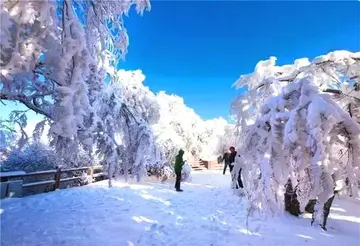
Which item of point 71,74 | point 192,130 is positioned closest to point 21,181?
point 71,74

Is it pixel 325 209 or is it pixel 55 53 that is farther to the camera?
pixel 325 209

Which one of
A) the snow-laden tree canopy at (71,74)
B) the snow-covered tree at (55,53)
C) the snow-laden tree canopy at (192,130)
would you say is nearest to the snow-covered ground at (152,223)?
the snow-laden tree canopy at (71,74)

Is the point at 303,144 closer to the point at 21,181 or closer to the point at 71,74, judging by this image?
the point at 71,74

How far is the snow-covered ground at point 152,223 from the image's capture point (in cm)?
540

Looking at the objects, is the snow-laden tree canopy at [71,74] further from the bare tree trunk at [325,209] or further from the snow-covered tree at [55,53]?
the bare tree trunk at [325,209]

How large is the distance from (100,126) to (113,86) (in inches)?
75.7

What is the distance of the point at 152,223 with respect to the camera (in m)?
6.42

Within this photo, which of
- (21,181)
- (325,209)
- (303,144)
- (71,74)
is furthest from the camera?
(21,181)

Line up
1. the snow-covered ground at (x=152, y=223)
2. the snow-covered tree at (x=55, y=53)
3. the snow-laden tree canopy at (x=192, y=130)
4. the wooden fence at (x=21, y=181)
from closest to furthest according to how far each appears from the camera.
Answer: the snow-covered tree at (x=55, y=53)
the snow-covered ground at (x=152, y=223)
the wooden fence at (x=21, y=181)
the snow-laden tree canopy at (x=192, y=130)

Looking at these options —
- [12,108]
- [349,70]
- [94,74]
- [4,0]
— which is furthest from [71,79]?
[349,70]

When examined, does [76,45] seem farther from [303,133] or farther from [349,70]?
[349,70]

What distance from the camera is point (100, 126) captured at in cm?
616

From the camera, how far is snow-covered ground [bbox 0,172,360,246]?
540 centimetres

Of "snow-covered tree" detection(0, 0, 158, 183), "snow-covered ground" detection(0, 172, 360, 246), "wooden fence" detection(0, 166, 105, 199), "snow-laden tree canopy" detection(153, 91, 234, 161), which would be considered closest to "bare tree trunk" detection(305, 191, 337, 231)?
"snow-covered ground" detection(0, 172, 360, 246)
